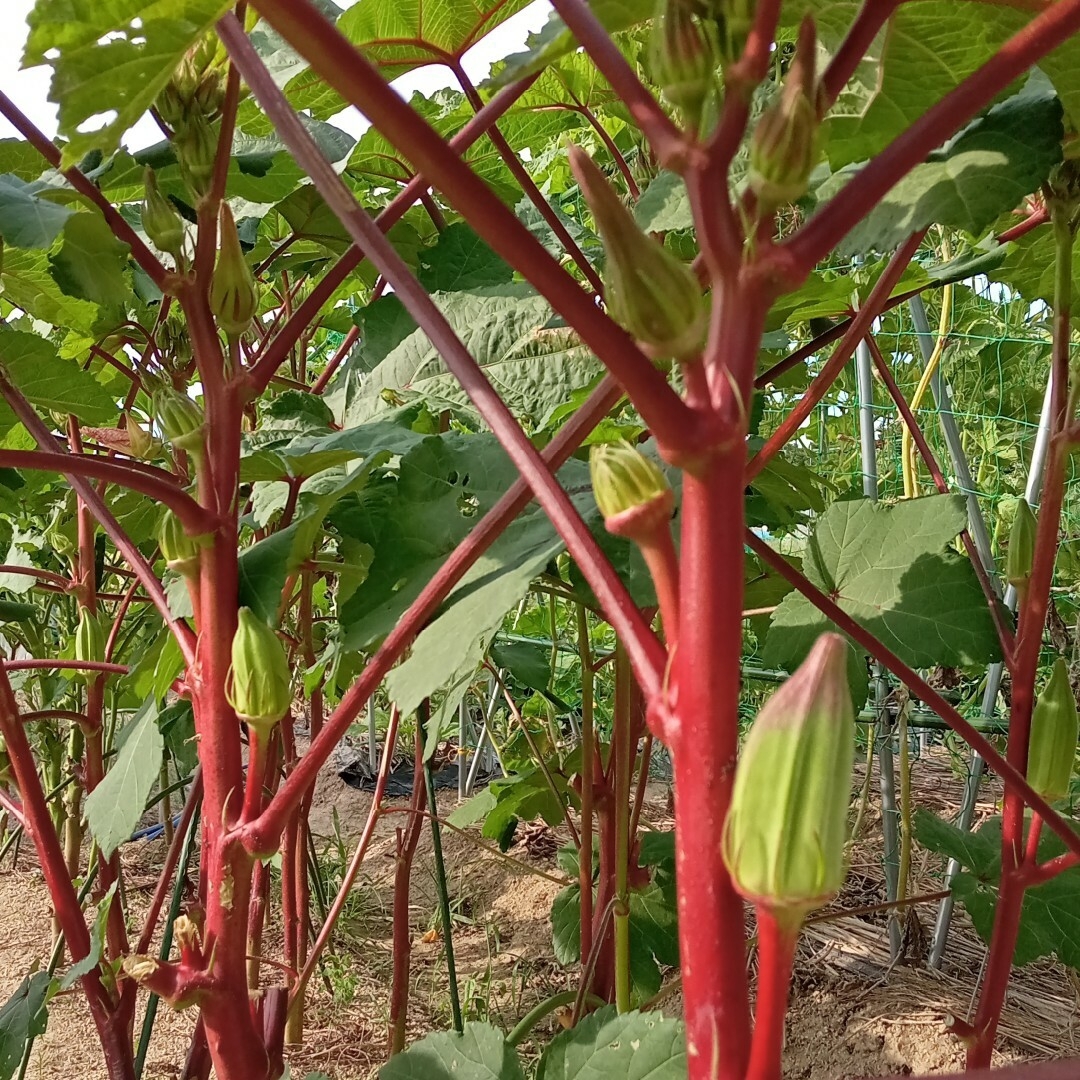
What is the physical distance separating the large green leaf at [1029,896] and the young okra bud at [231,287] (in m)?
0.73

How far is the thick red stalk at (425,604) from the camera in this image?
1.40 ft

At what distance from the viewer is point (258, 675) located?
49 cm

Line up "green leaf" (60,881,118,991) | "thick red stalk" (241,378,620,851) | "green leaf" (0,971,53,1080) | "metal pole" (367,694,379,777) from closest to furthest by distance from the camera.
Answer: "thick red stalk" (241,378,620,851) < "green leaf" (60,881,118,991) < "green leaf" (0,971,53,1080) < "metal pole" (367,694,379,777)

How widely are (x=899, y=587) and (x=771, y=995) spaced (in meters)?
0.50

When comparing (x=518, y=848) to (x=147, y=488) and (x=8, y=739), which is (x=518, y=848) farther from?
(x=147, y=488)

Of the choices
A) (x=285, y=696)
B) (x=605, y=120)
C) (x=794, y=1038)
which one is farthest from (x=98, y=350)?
(x=794, y=1038)

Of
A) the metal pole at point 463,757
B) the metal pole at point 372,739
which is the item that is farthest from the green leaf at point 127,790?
the metal pole at point 463,757

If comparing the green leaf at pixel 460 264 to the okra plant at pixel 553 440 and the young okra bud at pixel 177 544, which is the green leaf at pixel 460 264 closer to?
the okra plant at pixel 553 440

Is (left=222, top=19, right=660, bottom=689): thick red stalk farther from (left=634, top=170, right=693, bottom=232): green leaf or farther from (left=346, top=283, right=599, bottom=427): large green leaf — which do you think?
(left=346, top=283, right=599, bottom=427): large green leaf

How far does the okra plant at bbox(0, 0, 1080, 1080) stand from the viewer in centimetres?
28

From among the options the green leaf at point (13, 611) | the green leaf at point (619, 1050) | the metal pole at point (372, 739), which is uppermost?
the green leaf at point (13, 611)

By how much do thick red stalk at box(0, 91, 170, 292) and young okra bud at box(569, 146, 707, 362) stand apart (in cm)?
36

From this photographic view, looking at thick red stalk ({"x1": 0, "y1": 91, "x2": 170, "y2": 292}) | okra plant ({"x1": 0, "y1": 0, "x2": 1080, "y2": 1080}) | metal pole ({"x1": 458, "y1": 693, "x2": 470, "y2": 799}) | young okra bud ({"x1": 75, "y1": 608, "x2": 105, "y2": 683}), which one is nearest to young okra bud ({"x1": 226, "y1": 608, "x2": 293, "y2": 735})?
okra plant ({"x1": 0, "y1": 0, "x2": 1080, "y2": 1080})

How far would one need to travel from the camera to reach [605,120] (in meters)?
1.51
